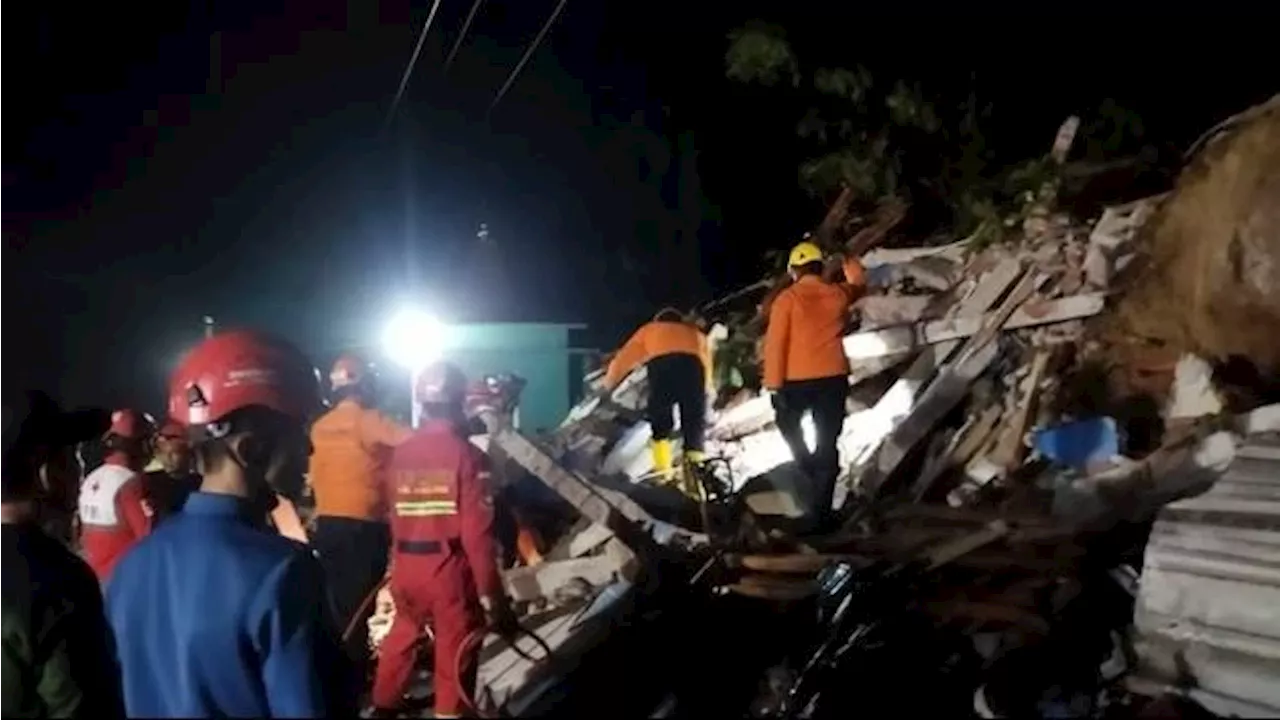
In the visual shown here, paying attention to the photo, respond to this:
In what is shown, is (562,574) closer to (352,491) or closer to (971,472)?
(352,491)

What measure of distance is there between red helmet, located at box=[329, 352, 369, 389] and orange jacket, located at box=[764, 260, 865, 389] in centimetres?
281

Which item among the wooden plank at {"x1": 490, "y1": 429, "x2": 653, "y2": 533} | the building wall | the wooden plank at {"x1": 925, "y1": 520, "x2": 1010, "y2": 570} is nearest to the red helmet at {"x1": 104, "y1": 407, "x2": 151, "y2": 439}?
the wooden plank at {"x1": 490, "y1": 429, "x2": 653, "y2": 533}

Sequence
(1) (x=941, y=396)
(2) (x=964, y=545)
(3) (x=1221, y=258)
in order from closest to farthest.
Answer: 1. (2) (x=964, y=545)
2. (3) (x=1221, y=258)
3. (1) (x=941, y=396)

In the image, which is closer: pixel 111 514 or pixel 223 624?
pixel 223 624

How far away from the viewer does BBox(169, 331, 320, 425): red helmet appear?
3197 mm

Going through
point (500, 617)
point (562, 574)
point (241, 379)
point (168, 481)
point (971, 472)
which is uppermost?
point (241, 379)

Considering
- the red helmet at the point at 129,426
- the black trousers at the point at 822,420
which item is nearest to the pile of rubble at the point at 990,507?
the black trousers at the point at 822,420

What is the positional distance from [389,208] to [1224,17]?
15.0m

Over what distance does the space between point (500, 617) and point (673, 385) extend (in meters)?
5.64

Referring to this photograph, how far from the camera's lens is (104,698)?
414 cm

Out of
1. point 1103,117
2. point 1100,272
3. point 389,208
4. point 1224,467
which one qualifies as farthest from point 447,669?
point 389,208

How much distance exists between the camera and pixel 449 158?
25.4 m

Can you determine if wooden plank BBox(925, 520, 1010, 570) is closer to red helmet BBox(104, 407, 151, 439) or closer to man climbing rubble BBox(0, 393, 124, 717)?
red helmet BBox(104, 407, 151, 439)

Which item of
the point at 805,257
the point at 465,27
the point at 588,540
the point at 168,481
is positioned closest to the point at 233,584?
the point at 168,481
